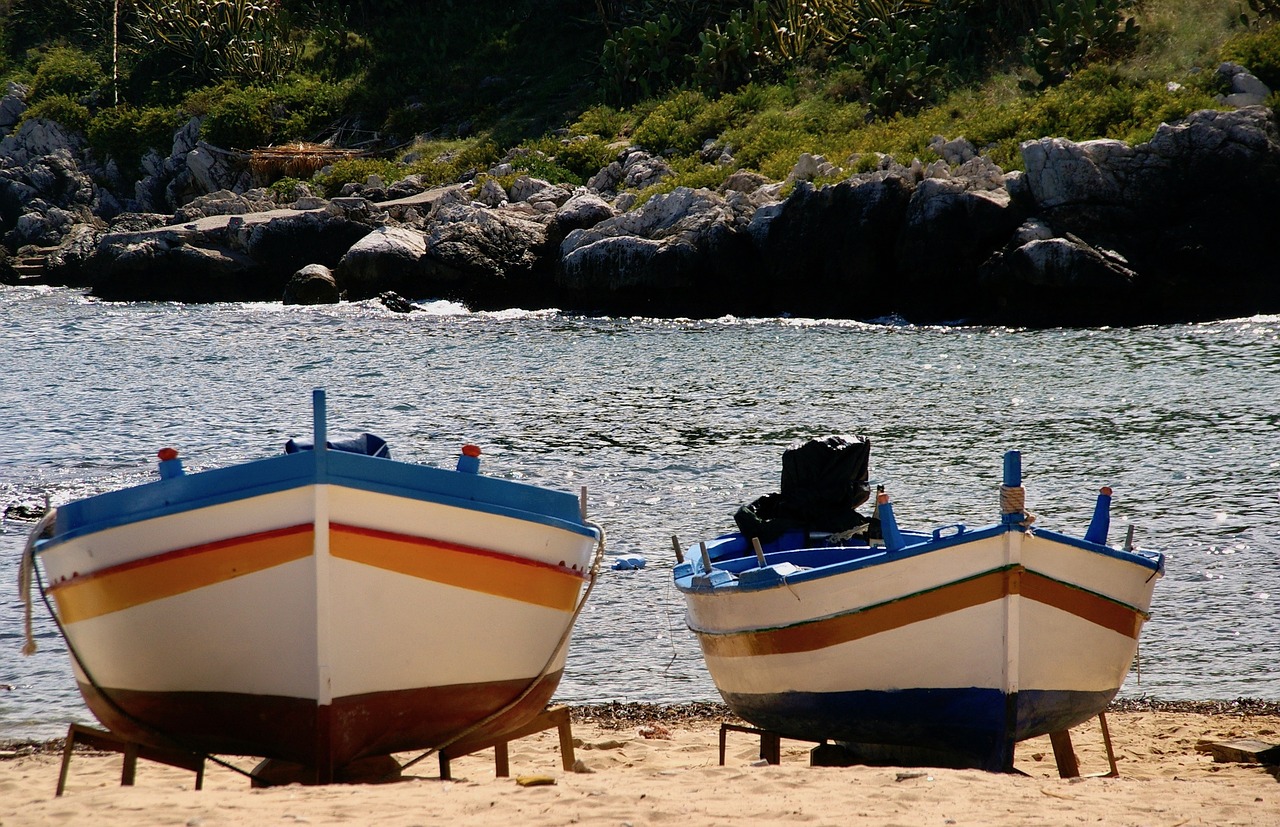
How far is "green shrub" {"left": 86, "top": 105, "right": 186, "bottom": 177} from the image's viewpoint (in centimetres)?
4281

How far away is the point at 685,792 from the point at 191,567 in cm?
243

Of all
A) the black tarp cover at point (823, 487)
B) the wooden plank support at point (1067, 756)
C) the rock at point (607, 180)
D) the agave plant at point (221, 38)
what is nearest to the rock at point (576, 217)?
the rock at point (607, 180)

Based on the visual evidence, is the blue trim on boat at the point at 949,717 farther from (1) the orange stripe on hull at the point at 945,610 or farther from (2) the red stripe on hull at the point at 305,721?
(2) the red stripe on hull at the point at 305,721

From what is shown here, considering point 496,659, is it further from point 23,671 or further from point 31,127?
point 31,127

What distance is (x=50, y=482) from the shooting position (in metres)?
13.4

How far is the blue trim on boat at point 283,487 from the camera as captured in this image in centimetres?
572

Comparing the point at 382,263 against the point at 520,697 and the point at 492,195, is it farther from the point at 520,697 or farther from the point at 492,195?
the point at 520,697

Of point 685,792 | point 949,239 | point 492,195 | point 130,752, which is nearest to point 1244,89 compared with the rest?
point 949,239

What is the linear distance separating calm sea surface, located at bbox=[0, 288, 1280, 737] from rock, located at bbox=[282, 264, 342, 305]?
2295 millimetres

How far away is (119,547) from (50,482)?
837 cm

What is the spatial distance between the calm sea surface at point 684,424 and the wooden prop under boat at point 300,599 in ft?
6.77

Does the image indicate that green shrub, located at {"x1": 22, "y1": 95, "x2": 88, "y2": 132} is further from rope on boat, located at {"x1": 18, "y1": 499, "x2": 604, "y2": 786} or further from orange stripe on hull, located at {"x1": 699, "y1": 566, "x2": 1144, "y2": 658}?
orange stripe on hull, located at {"x1": 699, "y1": 566, "x2": 1144, "y2": 658}

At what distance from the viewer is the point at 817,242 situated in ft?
83.1

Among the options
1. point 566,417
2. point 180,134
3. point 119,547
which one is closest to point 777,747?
point 119,547
